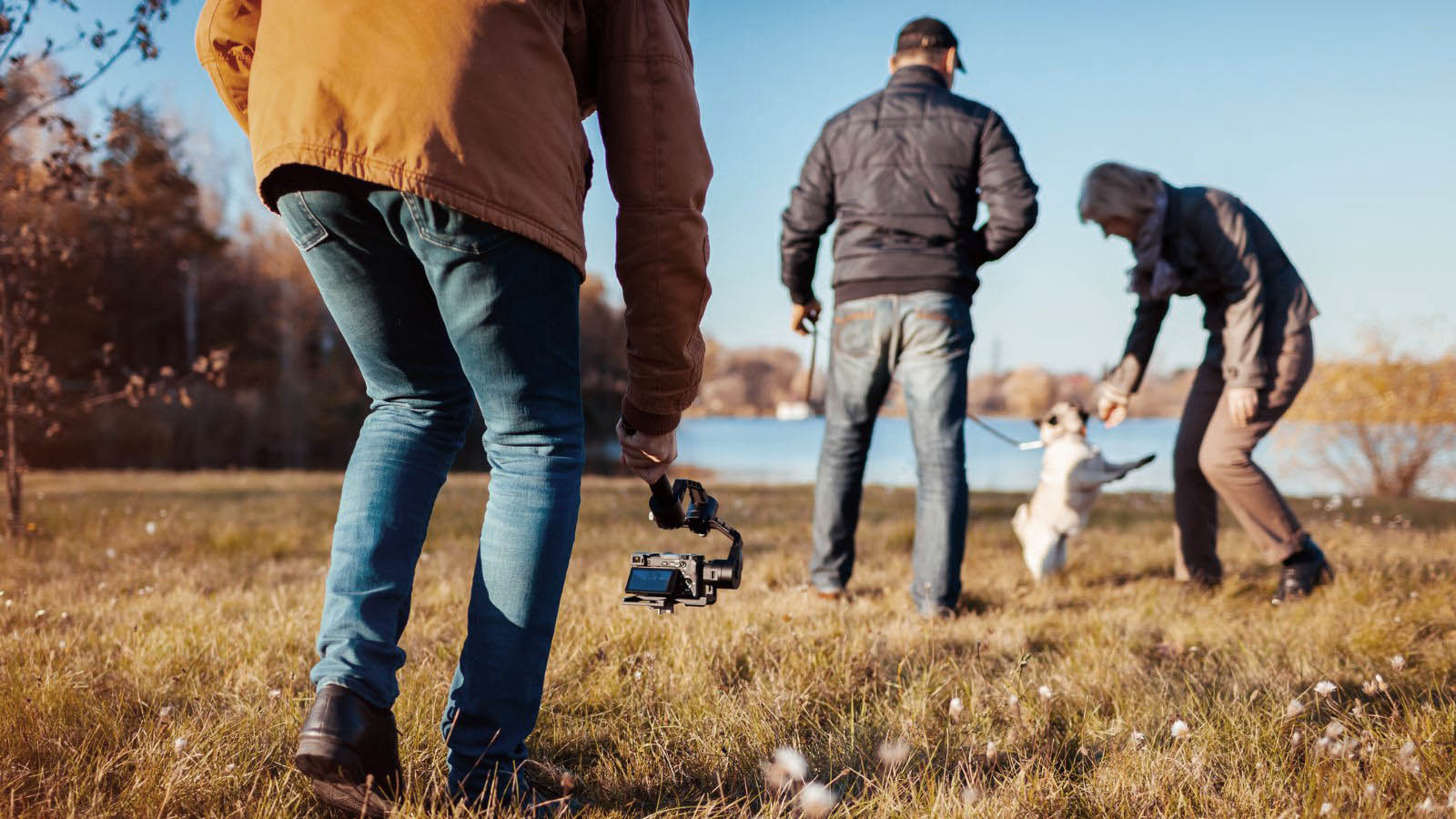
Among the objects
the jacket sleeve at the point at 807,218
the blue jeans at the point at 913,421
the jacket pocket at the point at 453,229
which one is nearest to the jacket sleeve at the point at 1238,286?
the blue jeans at the point at 913,421

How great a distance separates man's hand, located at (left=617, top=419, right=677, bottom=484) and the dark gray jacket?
3129 mm

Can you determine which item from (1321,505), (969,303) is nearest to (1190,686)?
(969,303)

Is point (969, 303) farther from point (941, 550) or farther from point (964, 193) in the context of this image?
point (941, 550)

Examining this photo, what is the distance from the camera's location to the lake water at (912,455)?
15.7 feet

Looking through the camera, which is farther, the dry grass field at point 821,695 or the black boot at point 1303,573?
the black boot at point 1303,573

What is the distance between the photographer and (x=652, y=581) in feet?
5.62

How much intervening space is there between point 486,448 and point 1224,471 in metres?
3.60

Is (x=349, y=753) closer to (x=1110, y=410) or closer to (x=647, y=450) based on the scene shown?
(x=647, y=450)

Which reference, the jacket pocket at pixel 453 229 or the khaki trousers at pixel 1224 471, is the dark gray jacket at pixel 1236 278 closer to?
the khaki trousers at pixel 1224 471

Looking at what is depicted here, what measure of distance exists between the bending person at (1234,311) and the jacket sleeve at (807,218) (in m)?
1.26

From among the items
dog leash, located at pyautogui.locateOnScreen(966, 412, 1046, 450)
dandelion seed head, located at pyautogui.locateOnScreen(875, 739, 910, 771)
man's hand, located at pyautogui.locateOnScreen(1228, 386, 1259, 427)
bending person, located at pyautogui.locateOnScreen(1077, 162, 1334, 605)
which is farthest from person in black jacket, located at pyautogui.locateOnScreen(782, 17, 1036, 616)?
dandelion seed head, located at pyautogui.locateOnScreen(875, 739, 910, 771)

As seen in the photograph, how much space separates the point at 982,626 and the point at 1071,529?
1474mm

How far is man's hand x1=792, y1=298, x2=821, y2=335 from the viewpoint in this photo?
409cm

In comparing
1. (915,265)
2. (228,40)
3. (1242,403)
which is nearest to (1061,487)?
(1242,403)
